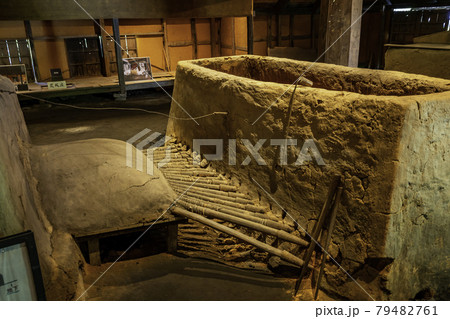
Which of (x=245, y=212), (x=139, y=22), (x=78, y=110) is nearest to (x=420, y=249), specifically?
(x=245, y=212)

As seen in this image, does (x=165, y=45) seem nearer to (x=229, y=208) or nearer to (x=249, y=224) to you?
(x=229, y=208)

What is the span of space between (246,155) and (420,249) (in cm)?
217

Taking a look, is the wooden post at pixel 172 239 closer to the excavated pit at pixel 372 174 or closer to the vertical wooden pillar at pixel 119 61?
the excavated pit at pixel 372 174

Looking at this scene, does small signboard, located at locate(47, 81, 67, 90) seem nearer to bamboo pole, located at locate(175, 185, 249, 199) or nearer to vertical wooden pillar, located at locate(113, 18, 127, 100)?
vertical wooden pillar, located at locate(113, 18, 127, 100)

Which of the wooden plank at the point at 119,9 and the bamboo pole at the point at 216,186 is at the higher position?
the wooden plank at the point at 119,9

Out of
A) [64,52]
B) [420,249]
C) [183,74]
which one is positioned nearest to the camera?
[420,249]

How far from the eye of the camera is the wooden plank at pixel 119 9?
373 inches

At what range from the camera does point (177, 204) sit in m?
4.28

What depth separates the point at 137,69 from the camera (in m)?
11.3

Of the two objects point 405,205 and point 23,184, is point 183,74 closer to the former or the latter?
point 23,184

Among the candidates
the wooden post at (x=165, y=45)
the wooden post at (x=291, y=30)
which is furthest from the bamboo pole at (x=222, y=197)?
the wooden post at (x=291, y=30)

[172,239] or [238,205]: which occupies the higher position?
[238,205]

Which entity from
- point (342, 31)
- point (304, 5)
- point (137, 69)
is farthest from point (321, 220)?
point (304, 5)

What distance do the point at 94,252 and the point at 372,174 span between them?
2.77 meters
